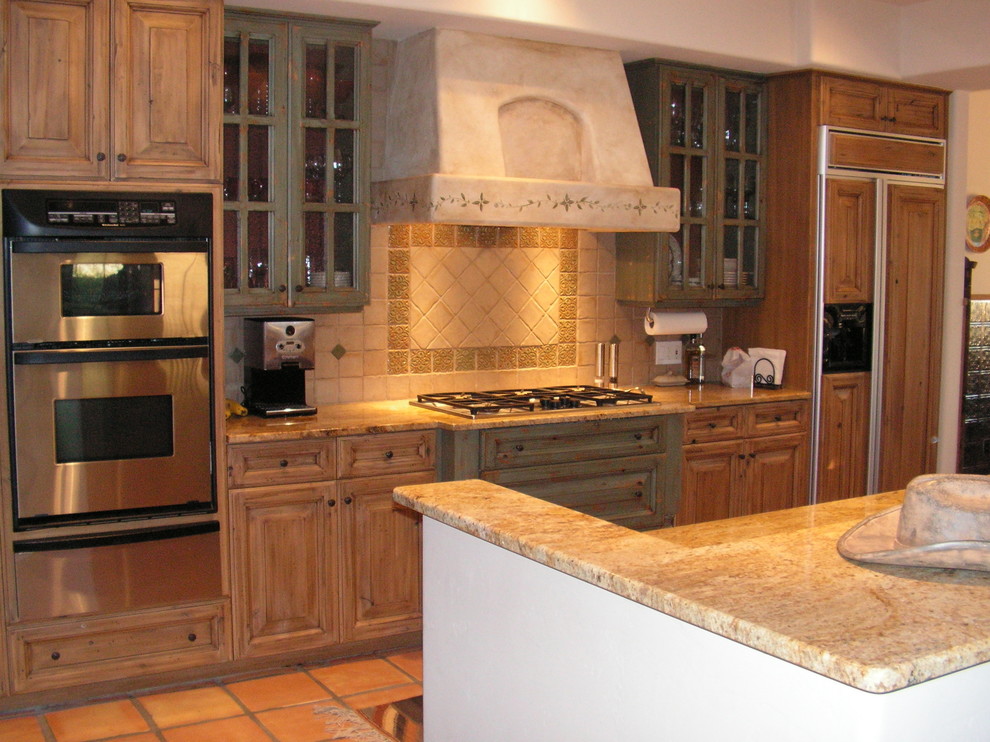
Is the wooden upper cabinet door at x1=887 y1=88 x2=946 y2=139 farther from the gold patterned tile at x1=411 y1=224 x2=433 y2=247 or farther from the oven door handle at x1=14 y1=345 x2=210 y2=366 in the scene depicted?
the oven door handle at x1=14 y1=345 x2=210 y2=366

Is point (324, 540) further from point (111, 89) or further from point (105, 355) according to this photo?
point (111, 89)

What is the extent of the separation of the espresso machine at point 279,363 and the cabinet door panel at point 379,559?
0.41 metres

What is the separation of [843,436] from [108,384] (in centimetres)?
339

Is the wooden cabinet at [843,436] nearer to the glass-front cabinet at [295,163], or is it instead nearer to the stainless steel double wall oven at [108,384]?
the glass-front cabinet at [295,163]

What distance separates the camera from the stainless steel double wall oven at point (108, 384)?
132 inches

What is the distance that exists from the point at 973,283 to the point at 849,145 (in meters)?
1.95

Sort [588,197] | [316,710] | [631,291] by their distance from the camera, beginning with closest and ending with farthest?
[316,710] → [588,197] → [631,291]

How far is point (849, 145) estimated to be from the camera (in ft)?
16.2

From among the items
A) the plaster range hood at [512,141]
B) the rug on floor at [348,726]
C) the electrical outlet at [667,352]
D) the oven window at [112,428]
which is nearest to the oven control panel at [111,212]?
the oven window at [112,428]

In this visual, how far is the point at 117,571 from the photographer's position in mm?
Answer: 3498

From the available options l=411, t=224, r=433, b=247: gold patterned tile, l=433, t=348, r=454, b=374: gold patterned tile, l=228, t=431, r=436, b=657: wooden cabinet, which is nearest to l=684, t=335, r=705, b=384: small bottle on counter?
l=433, t=348, r=454, b=374: gold patterned tile

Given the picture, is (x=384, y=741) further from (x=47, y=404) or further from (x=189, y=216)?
(x=189, y=216)

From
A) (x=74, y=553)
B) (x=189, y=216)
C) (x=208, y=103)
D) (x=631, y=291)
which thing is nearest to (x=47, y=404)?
(x=74, y=553)

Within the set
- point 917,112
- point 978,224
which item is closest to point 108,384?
point 917,112
